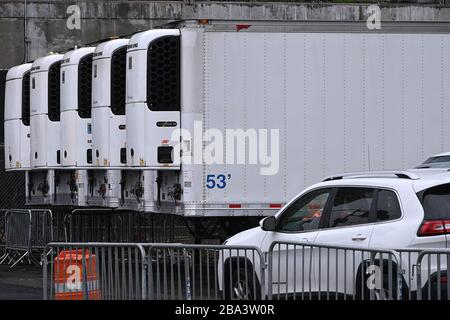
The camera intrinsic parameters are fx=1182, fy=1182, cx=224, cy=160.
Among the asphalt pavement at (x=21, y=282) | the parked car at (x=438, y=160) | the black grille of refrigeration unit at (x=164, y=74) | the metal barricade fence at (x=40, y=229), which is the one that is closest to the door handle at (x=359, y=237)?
the parked car at (x=438, y=160)

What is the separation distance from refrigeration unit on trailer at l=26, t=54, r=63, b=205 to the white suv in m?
10.8

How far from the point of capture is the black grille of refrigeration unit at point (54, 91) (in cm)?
2342

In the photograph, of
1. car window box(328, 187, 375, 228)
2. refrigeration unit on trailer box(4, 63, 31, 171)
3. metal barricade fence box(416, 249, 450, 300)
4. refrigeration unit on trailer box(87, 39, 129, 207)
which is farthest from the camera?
refrigeration unit on trailer box(4, 63, 31, 171)

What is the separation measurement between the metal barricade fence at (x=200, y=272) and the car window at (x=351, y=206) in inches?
51.5

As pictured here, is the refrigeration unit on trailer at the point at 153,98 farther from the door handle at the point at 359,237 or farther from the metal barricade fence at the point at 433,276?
the metal barricade fence at the point at 433,276

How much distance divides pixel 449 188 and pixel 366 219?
36.1 inches

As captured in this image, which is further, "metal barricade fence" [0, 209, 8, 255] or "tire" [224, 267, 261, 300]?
"metal barricade fence" [0, 209, 8, 255]

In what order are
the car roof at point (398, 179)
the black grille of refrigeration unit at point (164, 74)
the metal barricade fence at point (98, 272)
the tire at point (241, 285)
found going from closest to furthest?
the tire at point (241, 285)
the metal barricade fence at point (98, 272)
the car roof at point (398, 179)
the black grille of refrigeration unit at point (164, 74)

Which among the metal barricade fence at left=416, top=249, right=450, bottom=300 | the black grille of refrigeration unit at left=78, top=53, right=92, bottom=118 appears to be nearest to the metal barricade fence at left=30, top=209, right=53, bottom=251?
the black grille of refrigeration unit at left=78, top=53, right=92, bottom=118

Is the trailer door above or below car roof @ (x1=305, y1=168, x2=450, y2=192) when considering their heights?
above

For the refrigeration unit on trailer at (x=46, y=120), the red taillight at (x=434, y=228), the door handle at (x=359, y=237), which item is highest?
the refrigeration unit on trailer at (x=46, y=120)

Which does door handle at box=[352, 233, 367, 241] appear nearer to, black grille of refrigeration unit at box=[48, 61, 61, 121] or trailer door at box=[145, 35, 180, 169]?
trailer door at box=[145, 35, 180, 169]

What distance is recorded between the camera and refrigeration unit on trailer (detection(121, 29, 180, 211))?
717 inches
